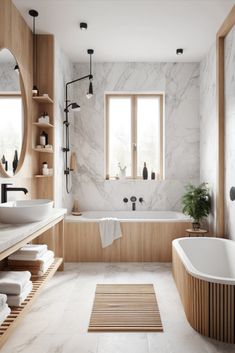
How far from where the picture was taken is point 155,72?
4.61 metres

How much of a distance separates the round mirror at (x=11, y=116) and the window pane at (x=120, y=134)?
6.07ft

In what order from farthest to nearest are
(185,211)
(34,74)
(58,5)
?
(185,211) → (34,74) → (58,5)

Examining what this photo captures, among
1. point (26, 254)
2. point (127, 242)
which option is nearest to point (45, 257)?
point (26, 254)

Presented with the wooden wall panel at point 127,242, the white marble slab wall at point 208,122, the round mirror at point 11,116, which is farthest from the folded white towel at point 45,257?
the white marble slab wall at point 208,122

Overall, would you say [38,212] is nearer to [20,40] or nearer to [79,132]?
[20,40]

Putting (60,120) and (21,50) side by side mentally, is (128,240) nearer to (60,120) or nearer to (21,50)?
(60,120)

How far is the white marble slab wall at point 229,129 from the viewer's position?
127 inches

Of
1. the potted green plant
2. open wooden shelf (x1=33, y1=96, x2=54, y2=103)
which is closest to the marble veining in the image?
open wooden shelf (x1=33, y1=96, x2=54, y2=103)

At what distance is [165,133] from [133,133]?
506 mm

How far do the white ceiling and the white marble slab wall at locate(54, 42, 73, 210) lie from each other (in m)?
0.19

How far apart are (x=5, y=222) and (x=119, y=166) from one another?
2.70 metres

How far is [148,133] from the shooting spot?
477 centimetres

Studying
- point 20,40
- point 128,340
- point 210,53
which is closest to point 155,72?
point 210,53

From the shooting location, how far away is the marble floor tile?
203 cm
